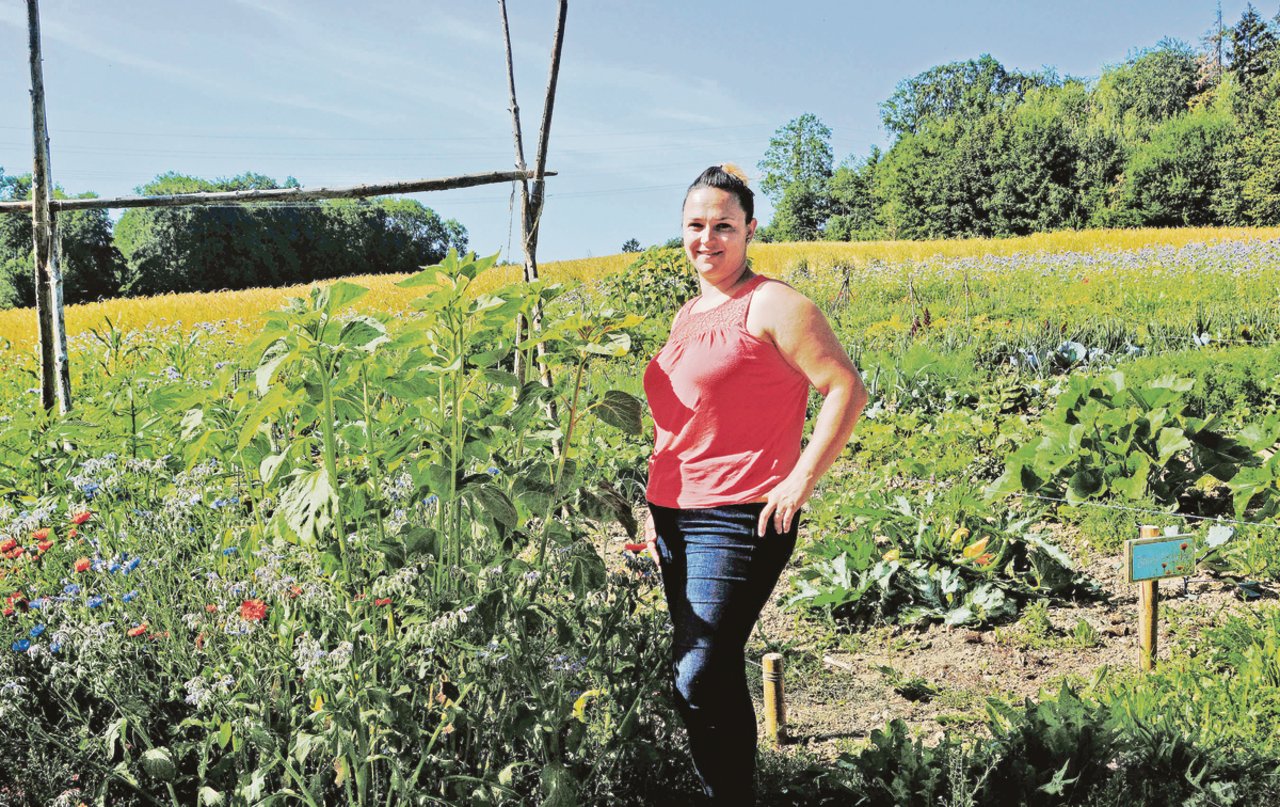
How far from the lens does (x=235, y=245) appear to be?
4647 cm

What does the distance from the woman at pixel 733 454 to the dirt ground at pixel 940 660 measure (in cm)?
81

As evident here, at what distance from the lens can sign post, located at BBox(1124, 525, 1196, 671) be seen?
268cm

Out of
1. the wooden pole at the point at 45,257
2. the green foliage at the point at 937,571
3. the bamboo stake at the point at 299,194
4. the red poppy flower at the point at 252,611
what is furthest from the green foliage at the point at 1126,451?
the wooden pole at the point at 45,257

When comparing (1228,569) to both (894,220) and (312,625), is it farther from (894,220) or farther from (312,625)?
(894,220)

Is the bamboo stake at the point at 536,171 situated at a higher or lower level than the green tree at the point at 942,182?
lower

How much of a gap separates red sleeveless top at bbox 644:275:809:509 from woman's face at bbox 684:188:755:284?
0.08m

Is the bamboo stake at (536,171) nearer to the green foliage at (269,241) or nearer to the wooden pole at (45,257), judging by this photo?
the wooden pole at (45,257)

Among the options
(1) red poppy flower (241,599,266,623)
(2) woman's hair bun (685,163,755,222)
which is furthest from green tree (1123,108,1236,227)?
(1) red poppy flower (241,599,266,623)

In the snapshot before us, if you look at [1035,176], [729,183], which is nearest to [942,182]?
[1035,176]

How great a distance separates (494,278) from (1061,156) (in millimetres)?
34257

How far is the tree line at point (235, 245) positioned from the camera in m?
40.3

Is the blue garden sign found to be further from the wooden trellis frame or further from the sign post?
the wooden trellis frame

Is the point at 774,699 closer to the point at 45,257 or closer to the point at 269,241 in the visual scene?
the point at 45,257

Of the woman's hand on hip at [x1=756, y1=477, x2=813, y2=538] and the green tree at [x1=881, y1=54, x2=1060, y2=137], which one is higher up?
the green tree at [x1=881, y1=54, x2=1060, y2=137]
